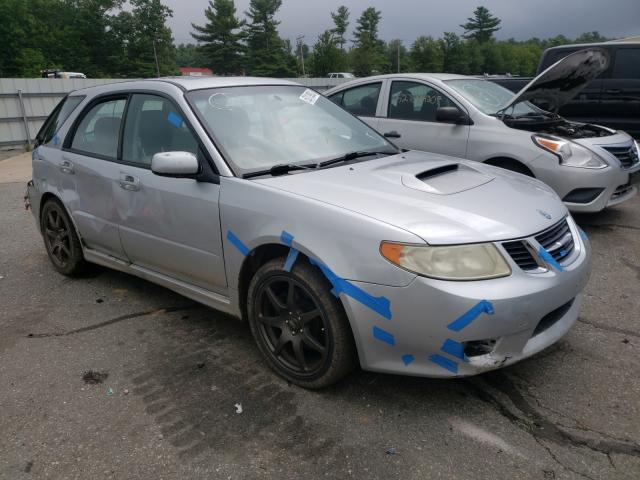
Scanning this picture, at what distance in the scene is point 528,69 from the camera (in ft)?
332

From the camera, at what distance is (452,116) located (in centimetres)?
568

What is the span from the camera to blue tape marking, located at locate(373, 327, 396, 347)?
2449mm

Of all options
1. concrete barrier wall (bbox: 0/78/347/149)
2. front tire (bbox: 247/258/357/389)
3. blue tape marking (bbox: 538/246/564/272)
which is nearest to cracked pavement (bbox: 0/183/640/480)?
front tire (bbox: 247/258/357/389)

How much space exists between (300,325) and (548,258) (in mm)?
1242

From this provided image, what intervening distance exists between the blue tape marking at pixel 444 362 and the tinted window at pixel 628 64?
7.80 meters

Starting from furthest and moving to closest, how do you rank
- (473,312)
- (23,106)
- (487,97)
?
(23,106) → (487,97) → (473,312)

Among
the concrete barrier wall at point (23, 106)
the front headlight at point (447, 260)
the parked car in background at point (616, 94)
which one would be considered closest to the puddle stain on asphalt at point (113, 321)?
the front headlight at point (447, 260)

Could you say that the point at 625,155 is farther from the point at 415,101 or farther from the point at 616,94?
the point at 616,94

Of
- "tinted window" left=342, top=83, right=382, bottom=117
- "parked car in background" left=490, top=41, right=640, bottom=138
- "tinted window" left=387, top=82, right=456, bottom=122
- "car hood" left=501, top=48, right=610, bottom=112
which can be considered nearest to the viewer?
"car hood" left=501, top=48, right=610, bottom=112

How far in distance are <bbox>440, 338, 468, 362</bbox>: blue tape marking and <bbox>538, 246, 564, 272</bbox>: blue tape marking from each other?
60cm

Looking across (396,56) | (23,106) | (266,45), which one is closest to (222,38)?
(266,45)

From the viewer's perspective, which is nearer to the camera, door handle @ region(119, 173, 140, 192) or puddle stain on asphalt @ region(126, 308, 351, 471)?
puddle stain on asphalt @ region(126, 308, 351, 471)

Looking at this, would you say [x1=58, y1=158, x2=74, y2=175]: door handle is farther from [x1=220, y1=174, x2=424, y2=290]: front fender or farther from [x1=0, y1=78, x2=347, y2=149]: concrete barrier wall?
[x1=0, y1=78, x2=347, y2=149]: concrete barrier wall

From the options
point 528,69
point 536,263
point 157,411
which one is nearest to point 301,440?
point 157,411
